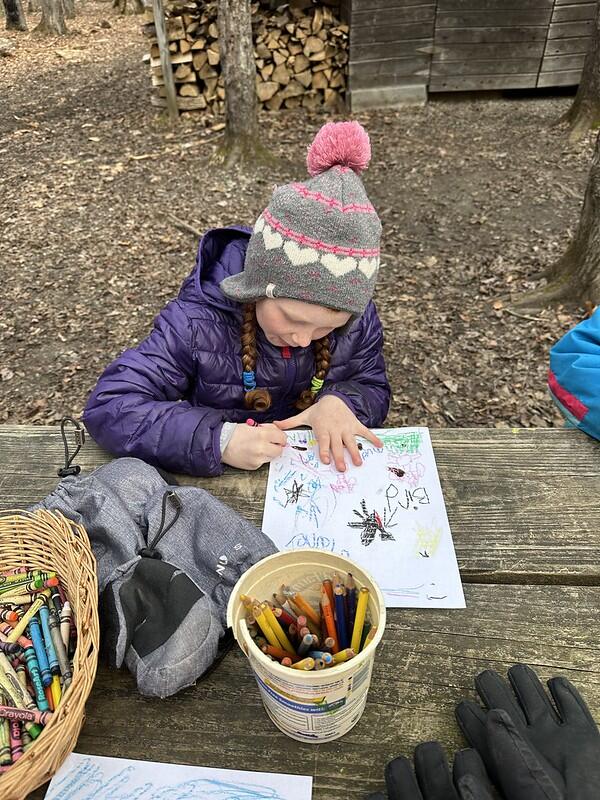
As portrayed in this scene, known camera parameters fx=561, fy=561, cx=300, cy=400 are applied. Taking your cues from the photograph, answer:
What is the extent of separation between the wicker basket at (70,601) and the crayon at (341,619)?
0.34 meters

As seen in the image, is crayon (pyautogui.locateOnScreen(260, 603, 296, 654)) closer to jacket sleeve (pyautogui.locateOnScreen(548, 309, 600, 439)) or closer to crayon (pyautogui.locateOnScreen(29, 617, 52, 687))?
crayon (pyautogui.locateOnScreen(29, 617, 52, 687))

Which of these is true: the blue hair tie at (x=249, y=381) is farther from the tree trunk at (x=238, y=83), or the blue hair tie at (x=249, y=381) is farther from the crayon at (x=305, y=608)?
the tree trunk at (x=238, y=83)

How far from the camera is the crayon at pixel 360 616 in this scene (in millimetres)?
760

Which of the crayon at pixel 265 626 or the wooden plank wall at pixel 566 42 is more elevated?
the crayon at pixel 265 626

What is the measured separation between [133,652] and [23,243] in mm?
4304

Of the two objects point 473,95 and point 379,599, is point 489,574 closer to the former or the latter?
point 379,599

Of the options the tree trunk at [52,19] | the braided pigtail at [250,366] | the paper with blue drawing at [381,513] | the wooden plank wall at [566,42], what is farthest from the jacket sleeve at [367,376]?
the tree trunk at [52,19]

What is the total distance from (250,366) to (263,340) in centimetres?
8

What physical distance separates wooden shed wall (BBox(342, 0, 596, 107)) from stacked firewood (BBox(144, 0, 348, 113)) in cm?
24

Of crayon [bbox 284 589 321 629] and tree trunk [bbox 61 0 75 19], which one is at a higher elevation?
crayon [bbox 284 589 321 629]

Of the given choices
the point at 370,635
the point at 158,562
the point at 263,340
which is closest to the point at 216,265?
the point at 263,340

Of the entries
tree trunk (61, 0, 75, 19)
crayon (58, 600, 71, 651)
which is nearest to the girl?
crayon (58, 600, 71, 651)

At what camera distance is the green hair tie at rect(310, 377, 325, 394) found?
66.1 inches

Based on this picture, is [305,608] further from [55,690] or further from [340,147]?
[340,147]
